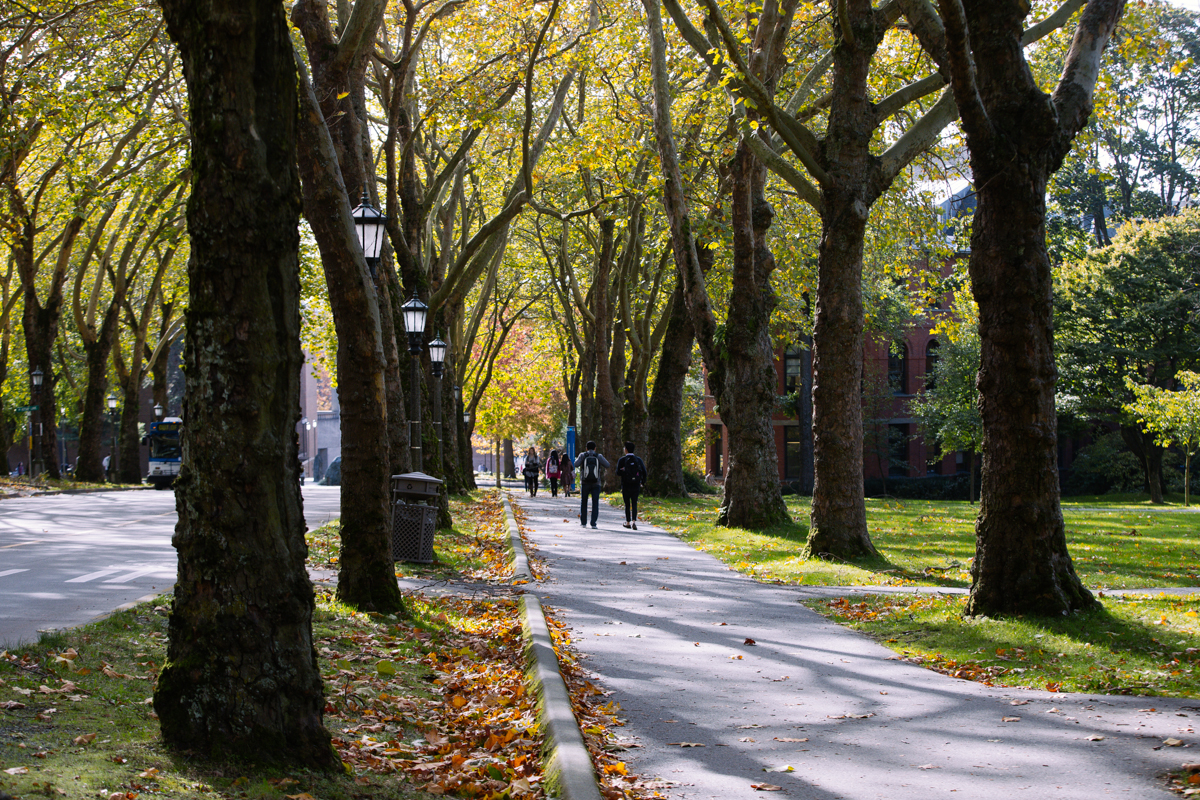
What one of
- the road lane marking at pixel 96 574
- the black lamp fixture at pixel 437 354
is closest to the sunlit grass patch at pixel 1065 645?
the road lane marking at pixel 96 574

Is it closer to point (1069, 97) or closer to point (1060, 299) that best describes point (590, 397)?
point (1060, 299)

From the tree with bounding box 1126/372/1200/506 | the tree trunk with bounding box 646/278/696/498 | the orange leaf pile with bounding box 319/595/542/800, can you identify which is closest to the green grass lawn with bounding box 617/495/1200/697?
the orange leaf pile with bounding box 319/595/542/800

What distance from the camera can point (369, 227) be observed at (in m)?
11.7

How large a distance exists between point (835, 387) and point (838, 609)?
12.7ft

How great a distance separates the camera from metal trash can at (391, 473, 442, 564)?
13219mm

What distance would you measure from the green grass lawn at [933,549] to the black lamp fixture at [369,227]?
6.30 m

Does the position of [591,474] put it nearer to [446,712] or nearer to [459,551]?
[459,551]

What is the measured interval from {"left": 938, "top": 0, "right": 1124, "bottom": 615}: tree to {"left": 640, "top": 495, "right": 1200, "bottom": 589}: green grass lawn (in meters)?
3.26

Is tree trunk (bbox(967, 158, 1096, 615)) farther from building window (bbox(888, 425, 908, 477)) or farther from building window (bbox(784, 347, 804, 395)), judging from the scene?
building window (bbox(784, 347, 804, 395))

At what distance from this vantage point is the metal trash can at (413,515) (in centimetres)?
1322

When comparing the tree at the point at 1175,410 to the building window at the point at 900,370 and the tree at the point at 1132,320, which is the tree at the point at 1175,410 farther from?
the building window at the point at 900,370

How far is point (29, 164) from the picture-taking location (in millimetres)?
29078

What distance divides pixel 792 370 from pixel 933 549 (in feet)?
129

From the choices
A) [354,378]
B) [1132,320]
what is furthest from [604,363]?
[354,378]
